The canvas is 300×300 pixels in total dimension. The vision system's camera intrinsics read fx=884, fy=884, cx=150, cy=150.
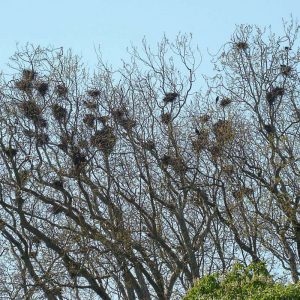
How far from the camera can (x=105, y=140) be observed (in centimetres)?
2088

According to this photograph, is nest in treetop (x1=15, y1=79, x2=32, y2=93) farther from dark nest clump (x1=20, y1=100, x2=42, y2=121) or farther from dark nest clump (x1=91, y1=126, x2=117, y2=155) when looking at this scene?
dark nest clump (x1=91, y1=126, x2=117, y2=155)

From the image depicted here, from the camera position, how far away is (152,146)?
2120 cm

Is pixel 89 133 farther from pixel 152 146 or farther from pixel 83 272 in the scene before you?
pixel 83 272

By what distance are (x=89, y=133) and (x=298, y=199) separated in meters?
5.17

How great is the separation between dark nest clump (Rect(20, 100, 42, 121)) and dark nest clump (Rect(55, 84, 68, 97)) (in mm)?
627

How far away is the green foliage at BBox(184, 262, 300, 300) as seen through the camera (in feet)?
36.0

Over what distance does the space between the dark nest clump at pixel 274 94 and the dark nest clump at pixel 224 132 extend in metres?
1.71

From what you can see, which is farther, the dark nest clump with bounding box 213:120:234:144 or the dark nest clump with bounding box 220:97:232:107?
the dark nest clump with bounding box 220:97:232:107

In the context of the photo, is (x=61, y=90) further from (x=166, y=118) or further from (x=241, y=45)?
(x=241, y=45)

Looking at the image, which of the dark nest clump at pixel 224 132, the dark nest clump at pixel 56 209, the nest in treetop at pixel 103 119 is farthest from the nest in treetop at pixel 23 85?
the dark nest clump at pixel 224 132

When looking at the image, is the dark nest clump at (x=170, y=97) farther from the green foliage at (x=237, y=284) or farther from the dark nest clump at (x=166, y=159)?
the green foliage at (x=237, y=284)

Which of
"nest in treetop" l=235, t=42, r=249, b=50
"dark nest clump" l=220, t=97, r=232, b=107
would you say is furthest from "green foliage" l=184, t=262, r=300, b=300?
"nest in treetop" l=235, t=42, r=249, b=50

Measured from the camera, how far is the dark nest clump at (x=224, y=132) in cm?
2061

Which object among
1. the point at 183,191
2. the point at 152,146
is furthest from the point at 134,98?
the point at 183,191
